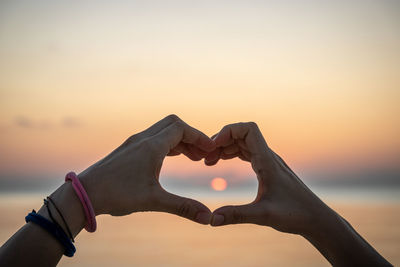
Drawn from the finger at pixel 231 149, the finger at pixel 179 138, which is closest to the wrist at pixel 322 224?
the finger at pixel 231 149

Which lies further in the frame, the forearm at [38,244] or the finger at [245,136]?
the finger at [245,136]

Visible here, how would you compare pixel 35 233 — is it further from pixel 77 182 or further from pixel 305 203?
pixel 305 203

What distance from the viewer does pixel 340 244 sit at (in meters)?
2.26

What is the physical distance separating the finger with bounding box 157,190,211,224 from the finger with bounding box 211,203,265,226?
57 mm

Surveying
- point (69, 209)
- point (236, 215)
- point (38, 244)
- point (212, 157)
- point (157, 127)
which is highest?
point (212, 157)

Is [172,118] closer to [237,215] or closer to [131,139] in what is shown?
[131,139]

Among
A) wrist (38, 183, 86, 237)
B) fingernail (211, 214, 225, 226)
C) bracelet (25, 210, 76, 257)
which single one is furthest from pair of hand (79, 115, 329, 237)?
bracelet (25, 210, 76, 257)

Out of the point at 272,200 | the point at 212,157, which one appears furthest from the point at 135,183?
the point at 212,157

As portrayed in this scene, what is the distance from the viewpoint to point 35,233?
174 centimetres

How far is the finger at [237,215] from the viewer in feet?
7.55

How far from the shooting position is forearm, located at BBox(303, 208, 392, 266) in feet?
7.17

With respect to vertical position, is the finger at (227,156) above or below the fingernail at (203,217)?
above

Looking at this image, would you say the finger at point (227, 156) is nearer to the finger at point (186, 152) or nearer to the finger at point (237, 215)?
the finger at point (186, 152)

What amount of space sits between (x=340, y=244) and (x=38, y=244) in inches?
66.2
